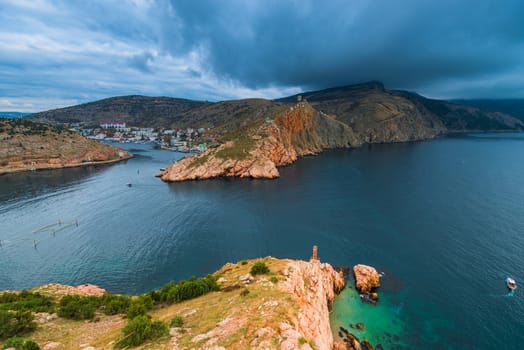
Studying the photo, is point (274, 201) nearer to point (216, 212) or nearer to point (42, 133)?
point (216, 212)

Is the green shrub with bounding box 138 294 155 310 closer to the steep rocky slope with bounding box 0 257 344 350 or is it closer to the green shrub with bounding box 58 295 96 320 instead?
the steep rocky slope with bounding box 0 257 344 350

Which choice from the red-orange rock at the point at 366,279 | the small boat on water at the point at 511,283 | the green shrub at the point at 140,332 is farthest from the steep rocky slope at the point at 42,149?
the small boat on water at the point at 511,283

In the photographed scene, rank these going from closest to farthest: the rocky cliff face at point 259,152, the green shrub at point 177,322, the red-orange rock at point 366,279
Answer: the green shrub at point 177,322 → the red-orange rock at point 366,279 → the rocky cliff face at point 259,152

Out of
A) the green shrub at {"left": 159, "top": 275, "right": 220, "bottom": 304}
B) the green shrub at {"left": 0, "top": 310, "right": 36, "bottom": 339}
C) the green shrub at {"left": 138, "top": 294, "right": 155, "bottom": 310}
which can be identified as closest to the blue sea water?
the green shrub at {"left": 138, "top": 294, "right": 155, "bottom": 310}

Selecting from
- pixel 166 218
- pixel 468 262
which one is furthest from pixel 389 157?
pixel 166 218

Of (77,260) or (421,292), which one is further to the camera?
(77,260)

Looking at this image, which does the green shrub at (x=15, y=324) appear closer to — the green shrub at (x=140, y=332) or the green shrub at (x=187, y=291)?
the green shrub at (x=140, y=332)
